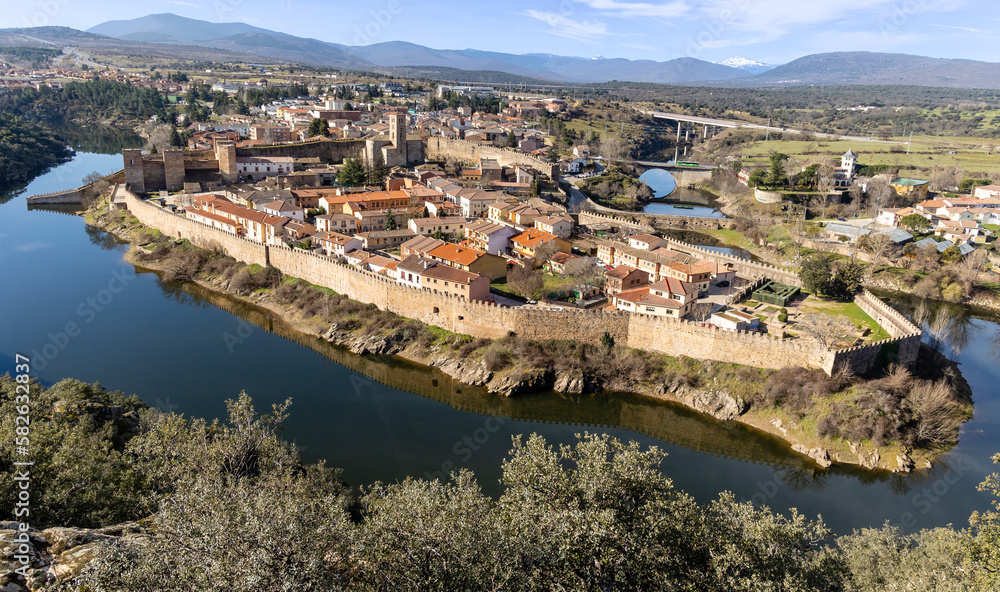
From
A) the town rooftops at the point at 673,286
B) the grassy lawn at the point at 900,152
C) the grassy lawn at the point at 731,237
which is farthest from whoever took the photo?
the grassy lawn at the point at 900,152

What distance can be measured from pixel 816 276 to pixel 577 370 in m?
9.89

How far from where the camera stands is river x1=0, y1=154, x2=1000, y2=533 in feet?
48.9

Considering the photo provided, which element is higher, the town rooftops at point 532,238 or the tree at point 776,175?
the tree at point 776,175

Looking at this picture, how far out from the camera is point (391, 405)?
18.4m

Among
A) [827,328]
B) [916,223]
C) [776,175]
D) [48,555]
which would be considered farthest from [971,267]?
[48,555]

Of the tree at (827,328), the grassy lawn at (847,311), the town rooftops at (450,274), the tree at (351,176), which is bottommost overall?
the tree at (827,328)

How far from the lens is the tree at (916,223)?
107 ft

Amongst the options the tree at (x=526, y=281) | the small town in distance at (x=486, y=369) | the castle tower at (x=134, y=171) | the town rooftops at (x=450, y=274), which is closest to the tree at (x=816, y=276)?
the small town in distance at (x=486, y=369)

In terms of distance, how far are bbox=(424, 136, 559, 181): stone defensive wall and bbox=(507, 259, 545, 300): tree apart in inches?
870

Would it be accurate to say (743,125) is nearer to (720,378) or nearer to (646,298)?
(646,298)

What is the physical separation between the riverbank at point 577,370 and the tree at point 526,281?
2.70 metres

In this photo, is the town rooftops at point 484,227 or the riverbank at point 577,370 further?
the town rooftops at point 484,227

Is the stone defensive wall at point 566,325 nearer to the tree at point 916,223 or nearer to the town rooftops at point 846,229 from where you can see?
the town rooftops at point 846,229

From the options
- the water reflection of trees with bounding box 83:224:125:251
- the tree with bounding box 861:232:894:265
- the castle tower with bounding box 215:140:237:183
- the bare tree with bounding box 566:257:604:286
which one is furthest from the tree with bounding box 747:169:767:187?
the water reflection of trees with bounding box 83:224:125:251
